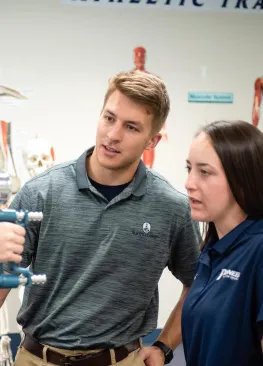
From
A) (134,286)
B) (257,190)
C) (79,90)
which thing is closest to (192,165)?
(257,190)

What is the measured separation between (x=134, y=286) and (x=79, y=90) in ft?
7.14

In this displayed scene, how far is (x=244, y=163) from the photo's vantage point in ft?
4.54

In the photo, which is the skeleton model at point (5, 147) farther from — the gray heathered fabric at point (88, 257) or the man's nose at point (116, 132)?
the man's nose at point (116, 132)

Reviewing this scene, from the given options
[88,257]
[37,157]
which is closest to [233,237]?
[88,257]

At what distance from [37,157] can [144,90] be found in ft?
5.06

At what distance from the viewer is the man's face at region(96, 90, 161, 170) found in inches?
61.6

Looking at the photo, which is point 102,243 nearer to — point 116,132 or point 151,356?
point 116,132

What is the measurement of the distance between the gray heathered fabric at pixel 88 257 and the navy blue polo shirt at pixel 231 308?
25cm

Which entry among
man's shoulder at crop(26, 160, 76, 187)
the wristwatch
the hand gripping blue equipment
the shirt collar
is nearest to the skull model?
man's shoulder at crop(26, 160, 76, 187)

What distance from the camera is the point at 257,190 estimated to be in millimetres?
1390

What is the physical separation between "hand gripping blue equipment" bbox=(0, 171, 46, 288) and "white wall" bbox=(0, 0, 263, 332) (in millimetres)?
2376

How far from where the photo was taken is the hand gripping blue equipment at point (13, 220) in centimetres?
107

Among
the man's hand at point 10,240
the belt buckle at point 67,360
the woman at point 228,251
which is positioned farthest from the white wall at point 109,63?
the man's hand at point 10,240

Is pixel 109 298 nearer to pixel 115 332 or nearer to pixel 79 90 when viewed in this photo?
pixel 115 332
